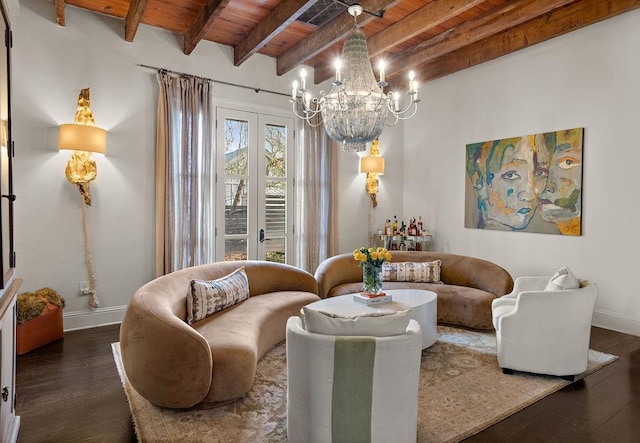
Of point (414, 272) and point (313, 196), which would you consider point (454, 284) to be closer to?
point (414, 272)

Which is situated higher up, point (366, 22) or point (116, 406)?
point (366, 22)

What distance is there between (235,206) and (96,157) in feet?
5.71

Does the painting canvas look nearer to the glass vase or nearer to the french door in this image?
the glass vase

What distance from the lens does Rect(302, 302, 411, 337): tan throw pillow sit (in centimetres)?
204

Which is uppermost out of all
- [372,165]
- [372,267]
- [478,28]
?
[478,28]

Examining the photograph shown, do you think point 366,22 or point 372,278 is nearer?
point 372,278

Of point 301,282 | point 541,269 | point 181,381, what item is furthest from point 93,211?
point 541,269

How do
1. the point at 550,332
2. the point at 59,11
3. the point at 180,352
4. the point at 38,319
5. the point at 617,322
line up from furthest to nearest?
the point at 617,322 < the point at 59,11 < the point at 38,319 < the point at 550,332 < the point at 180,352

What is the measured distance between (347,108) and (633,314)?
12.5 ft

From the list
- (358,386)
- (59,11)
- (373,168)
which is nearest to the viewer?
(358,386)

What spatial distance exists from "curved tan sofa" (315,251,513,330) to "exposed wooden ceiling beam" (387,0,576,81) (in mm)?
2700

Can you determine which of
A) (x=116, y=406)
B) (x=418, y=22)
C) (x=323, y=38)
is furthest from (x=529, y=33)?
(x=116, y=406)

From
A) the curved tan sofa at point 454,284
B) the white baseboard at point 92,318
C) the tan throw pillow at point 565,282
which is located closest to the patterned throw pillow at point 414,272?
the curved tan sofa at point 454,284

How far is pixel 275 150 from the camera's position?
5.73 meters
